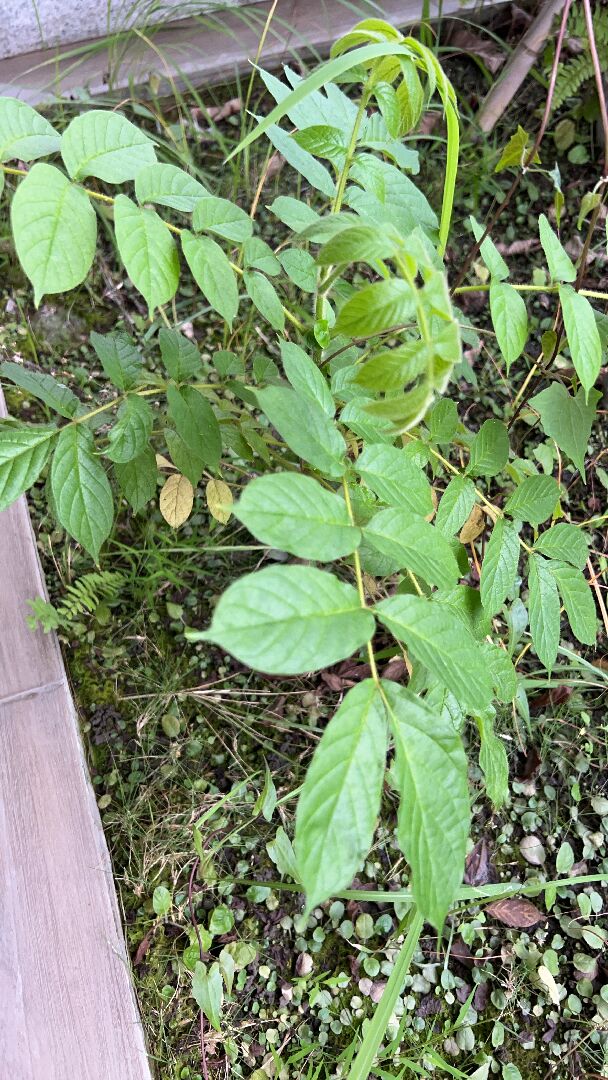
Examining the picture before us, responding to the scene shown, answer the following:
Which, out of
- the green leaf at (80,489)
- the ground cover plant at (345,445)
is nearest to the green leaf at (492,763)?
the ground cover plant at (345,445)

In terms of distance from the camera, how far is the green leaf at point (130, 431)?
1.08 metres

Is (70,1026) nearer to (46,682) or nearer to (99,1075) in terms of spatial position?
(99,1075)

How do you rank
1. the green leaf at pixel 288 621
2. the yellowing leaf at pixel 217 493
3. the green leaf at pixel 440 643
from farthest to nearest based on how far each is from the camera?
the yellowing leaf at pixel 217 493 < the green leaf at pixel 440 643 < the green leaf at pixel 288 621

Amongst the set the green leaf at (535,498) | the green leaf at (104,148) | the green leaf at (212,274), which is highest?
the green leaf at (104,148)

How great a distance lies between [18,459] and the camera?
3.32 feet

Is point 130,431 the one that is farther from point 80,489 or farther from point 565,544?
point 565,544

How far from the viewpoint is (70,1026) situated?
4.09 feet

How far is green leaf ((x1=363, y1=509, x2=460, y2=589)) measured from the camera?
804 millimetres

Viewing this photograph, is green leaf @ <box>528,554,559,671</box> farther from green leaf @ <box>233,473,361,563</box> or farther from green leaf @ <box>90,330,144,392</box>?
green leaf @ <box>90,330,144,392</box>

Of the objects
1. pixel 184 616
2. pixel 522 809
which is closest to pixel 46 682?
pixel 184 616

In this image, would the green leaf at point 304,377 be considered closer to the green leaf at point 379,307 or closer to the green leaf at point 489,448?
the green leaf at point 379,307

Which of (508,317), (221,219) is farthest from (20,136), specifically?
(508,317)

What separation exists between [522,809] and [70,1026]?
0.96 metres

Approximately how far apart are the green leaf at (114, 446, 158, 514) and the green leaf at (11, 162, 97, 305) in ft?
1.41
